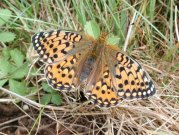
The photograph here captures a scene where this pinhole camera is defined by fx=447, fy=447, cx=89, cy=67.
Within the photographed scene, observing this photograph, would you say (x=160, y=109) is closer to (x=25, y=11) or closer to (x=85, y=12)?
(x=85, y=12)

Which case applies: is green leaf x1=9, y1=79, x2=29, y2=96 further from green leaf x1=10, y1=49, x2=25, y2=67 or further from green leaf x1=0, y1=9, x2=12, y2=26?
green leaf x1=0, y1=9, x2=12, y2=26

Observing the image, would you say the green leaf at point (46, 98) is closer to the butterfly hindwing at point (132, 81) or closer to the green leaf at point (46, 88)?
the green leaf at point (46, 88)

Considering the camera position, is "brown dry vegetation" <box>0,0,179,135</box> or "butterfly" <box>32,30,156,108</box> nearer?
"butterfly" <box>32,30,156,108</box>

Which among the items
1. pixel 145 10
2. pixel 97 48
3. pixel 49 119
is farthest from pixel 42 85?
pixel 145 10

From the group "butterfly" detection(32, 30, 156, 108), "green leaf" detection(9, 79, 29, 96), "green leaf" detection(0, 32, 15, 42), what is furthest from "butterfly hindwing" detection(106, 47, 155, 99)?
"green leaf" detection(0, 32, 15, 42)

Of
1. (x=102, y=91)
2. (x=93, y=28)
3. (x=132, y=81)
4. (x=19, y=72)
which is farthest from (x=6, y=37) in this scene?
(x=132, y=81)

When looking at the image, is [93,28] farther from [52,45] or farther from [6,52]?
[6,52]
